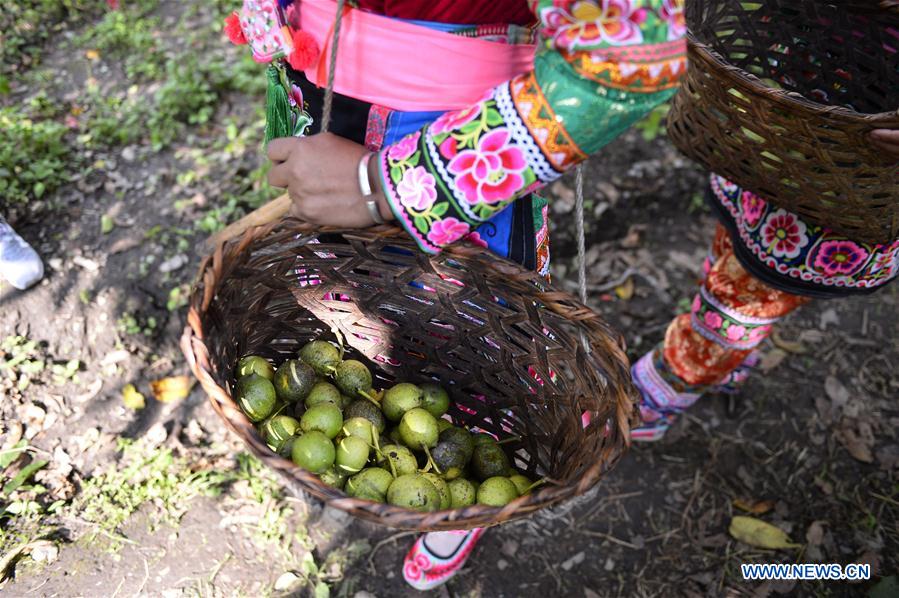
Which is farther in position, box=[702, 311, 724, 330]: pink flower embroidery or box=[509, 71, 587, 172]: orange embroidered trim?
box=[702, 311, 724, 330]: pink flower embroidery

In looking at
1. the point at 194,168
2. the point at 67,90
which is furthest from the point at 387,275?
the point at 67,90

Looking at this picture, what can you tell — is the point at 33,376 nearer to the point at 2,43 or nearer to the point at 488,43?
the point at 488,43

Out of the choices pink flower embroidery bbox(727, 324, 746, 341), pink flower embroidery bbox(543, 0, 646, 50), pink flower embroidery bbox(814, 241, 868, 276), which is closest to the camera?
pink flower embroidery bbox(543, 0, 646, 50)

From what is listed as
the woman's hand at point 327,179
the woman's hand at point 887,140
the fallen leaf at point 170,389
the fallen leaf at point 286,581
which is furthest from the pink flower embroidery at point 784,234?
the fallen leaf at point 170,389

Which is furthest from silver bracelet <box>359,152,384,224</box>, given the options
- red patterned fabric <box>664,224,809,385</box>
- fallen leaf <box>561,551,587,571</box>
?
fallen leaf <box>561,551,587,571</box>

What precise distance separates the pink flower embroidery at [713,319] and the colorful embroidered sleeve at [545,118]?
1.42 m

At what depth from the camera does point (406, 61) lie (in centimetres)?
145

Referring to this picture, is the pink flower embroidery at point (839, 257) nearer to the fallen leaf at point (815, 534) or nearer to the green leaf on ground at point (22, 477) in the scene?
the fallen leaf at point (815, 534)

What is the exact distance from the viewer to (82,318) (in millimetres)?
2807

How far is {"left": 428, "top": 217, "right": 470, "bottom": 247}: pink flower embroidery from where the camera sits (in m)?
1.39

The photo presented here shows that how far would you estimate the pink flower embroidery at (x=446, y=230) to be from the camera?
139 centimetres

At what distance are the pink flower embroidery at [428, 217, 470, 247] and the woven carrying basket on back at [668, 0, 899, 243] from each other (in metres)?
0.93

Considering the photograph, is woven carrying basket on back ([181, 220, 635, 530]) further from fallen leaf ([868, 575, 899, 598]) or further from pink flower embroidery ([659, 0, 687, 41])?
fallen leaf ([868, 575, 899, 598])

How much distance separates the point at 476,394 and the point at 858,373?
2.47 metres
